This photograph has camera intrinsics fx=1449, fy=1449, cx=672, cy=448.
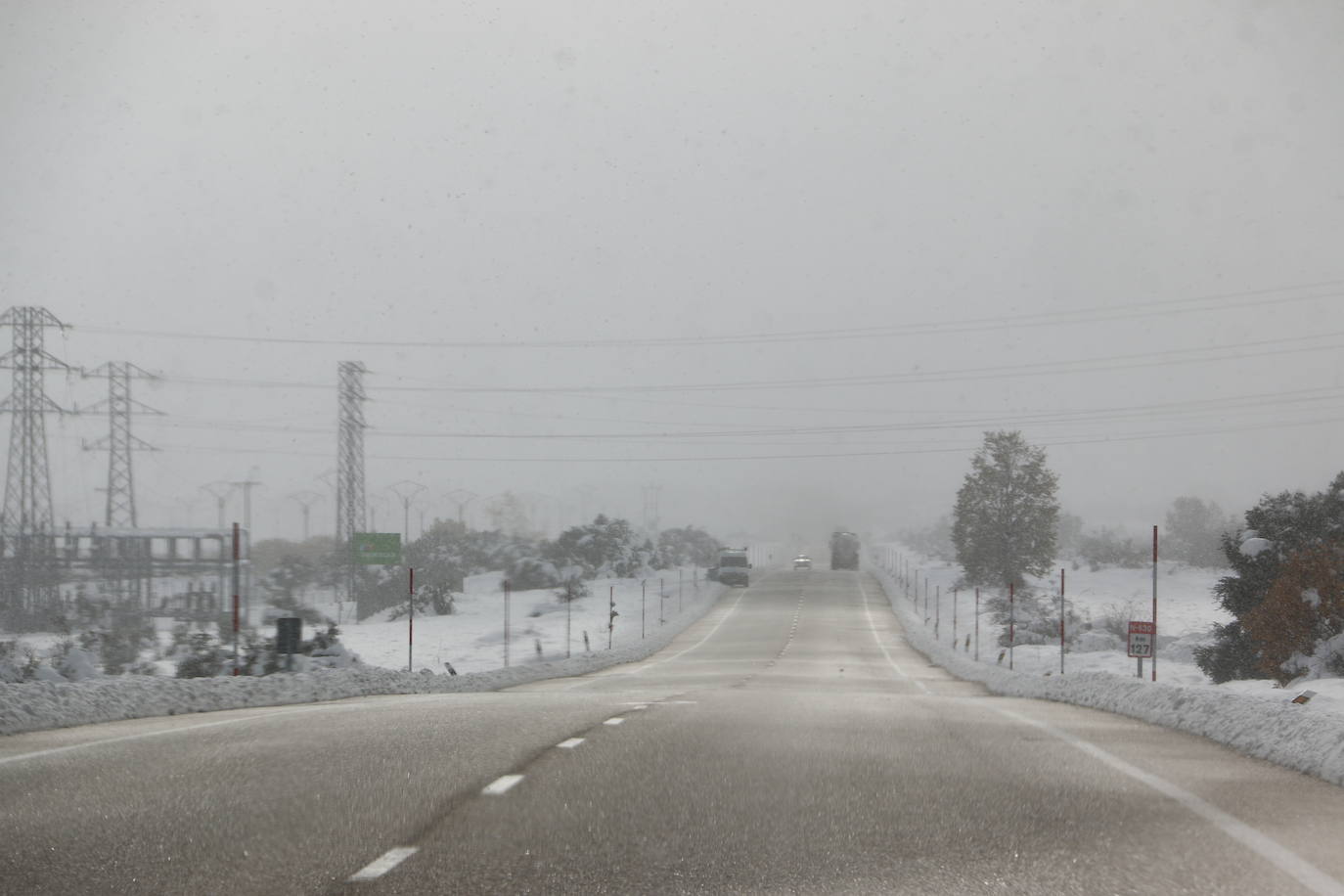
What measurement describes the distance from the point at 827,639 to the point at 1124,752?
5460 centimetres

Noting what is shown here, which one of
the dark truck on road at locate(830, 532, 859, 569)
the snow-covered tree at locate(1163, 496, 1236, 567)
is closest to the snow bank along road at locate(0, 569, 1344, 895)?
the dark truck on road at locate(830, 532, 859, 569)

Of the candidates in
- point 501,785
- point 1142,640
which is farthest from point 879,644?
point 501,785

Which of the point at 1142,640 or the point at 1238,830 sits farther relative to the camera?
the point at 1142,640

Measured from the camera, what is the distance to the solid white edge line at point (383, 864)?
234 inches

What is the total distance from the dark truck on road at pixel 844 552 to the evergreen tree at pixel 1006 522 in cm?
4376

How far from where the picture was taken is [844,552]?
142375mm

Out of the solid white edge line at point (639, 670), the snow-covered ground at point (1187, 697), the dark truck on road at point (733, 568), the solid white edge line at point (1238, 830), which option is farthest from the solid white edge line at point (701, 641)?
the solid white edge line at point (1238, 830)

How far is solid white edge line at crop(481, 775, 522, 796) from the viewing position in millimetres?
8466

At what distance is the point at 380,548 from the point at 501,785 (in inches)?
3703

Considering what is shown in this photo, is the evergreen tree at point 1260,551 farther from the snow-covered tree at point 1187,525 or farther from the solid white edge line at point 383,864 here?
the snow-covered tree at point 1187,525

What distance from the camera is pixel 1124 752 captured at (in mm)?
11742

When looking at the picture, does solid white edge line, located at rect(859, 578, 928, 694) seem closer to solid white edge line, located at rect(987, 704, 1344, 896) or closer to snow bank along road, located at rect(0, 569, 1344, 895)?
snow bank along road, located at rect(0, 569, 1344, 895)

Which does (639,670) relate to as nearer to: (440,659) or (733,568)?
(440,659)

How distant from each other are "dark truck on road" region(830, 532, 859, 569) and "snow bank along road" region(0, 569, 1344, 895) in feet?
422
